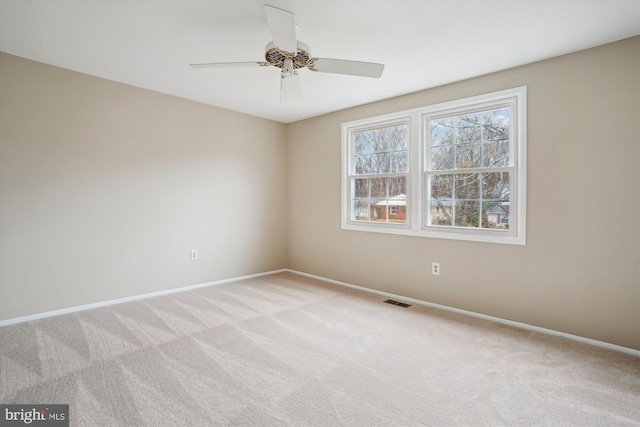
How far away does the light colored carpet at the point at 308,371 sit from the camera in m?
1.68

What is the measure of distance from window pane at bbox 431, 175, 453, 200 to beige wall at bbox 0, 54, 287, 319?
8.25 ft

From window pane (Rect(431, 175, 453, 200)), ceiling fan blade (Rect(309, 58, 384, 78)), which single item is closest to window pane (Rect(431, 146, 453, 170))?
window pane (Rect(431, 175, 453, 200))

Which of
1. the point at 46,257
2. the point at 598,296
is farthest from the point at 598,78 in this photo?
the point at 46,257

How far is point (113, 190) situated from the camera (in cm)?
334

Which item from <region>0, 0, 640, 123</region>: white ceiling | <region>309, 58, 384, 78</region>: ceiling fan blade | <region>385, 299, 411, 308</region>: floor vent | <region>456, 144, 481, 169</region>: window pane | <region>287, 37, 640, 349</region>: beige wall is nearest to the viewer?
<region>0, 0, 640, 123</region>: white ceiling

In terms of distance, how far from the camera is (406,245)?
3641 millimetres

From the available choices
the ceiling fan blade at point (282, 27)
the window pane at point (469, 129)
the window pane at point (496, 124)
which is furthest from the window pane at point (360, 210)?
the ceiling fan blade at point (282, 27)

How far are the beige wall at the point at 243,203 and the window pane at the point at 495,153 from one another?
0.75ft

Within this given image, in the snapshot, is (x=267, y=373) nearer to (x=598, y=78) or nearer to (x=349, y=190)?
(x=349, y=190)

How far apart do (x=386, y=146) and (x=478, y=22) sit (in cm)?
182

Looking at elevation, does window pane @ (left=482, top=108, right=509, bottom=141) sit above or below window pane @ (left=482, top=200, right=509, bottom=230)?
above

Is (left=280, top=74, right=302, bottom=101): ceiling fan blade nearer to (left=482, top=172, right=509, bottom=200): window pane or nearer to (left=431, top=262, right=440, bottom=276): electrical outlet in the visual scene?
(left=482, top=172, right=509, bottom=200): window pane

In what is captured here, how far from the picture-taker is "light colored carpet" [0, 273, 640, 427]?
1.68m

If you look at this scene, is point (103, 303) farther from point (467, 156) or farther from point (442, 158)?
point (467, 156)
